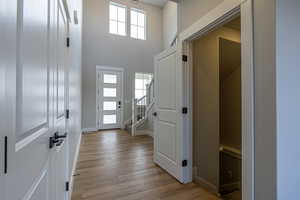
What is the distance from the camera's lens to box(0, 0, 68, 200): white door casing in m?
0.51

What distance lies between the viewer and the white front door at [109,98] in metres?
6.25

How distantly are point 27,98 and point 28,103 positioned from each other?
0.02 meters

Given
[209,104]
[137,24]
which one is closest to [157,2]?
[137,24]

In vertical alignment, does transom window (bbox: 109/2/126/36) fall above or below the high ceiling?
below

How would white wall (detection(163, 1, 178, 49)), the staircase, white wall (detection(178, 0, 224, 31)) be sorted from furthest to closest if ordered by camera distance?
white wall (detection(163, 1, 178, 49)), the staircase, white wall (detection(178, 0, 224, 31))

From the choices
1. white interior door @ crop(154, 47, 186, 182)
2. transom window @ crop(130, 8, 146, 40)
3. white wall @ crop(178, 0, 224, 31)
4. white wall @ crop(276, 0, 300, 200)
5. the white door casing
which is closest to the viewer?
the white door casing

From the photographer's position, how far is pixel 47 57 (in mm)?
944

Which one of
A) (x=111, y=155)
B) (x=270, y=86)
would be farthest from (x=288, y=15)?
(x=111, y=155)

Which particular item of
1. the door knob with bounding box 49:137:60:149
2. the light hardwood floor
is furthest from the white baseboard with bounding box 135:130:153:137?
the door knob with bounding box 49:137:60:149

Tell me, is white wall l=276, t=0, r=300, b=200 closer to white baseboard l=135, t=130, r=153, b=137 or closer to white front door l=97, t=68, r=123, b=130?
white baseboard l=135, t=130, r=153, b=137

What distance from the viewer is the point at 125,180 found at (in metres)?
2.38

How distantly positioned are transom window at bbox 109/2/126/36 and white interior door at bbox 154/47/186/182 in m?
4.48

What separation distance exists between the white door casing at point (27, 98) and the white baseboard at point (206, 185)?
201 centimetres

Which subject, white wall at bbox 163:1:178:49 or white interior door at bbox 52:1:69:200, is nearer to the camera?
Result: white interior door at bbox 52:1:69:200
